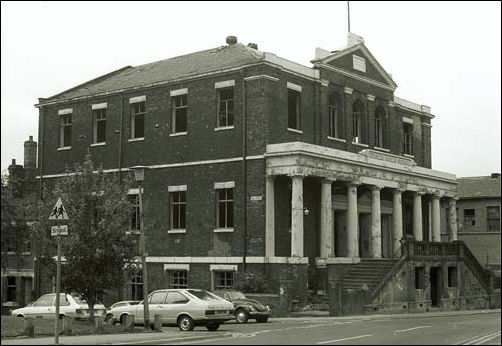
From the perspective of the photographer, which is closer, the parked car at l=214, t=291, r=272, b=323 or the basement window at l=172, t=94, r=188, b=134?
the parked car at l=214, t=291, r=272, b=323

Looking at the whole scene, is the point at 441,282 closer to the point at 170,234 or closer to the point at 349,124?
the point at 349,124

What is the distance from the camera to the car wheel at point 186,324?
76.6 ft

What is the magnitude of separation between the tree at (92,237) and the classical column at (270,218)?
32.1ft

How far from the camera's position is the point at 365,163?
3784 cm

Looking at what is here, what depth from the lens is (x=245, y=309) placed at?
91.9 ft

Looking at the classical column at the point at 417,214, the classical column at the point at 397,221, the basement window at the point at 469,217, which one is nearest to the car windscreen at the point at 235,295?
the classical column at the point at 397,221

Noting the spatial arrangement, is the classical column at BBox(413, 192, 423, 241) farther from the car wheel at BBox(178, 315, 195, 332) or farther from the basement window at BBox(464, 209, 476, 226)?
the car wheel at BBox(178, 315, 195, 332)

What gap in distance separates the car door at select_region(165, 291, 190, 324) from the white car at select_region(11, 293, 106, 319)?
14.6 feet

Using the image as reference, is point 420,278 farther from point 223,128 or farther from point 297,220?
point 223,128

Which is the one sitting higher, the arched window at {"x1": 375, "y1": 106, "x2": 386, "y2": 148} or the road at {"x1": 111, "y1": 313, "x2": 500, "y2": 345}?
the arched window at {"x1": 375, "y1": 106, "x2": 386, "y2": 148}

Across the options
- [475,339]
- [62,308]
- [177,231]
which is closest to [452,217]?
[177,231]

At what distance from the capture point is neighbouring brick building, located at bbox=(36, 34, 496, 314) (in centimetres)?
3491

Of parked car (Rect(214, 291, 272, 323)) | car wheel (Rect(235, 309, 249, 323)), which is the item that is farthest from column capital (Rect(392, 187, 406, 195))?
→ car wheel (Rect(235, 309, 249, 323))

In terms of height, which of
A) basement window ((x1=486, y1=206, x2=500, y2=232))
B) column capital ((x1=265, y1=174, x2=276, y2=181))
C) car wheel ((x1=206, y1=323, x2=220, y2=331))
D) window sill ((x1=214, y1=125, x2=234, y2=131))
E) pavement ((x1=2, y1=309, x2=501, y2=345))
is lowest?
car wheel ((x1=206, y1=323, x2=220, y2=331))
